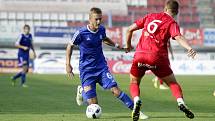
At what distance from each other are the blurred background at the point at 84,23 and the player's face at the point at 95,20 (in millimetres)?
33476

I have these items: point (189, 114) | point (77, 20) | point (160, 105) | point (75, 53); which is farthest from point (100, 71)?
point (77, 20)

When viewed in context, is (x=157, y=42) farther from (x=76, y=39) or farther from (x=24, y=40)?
(x=24, y=40)

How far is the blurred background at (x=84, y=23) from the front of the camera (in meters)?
49.9

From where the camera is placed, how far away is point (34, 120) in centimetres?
1086

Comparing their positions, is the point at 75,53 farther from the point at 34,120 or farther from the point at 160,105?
the point at 34,120

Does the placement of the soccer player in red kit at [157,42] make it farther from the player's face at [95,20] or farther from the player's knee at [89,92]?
the player's knee at [89,92]

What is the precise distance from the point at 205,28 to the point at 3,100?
4136cm

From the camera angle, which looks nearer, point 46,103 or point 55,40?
point 46,103

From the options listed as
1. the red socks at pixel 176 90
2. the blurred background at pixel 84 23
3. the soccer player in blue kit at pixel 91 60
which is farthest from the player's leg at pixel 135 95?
the blurred background at pixel 84 23

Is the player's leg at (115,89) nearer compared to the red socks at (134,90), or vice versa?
the red socks at (134,90)

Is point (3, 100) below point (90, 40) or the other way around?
below

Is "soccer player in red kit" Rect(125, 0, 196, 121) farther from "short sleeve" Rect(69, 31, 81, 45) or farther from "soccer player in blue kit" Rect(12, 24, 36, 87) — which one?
"soccer player in blue kit" Rect(12, 24, 36, 87)

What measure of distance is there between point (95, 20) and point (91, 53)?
0.73 m

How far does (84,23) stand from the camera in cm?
6009
